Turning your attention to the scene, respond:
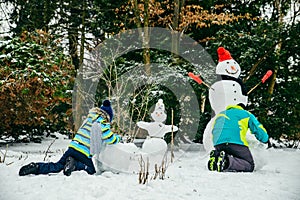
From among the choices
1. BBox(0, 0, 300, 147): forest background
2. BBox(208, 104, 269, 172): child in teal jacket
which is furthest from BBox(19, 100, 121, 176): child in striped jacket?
BBox(0, 0, 300, 147): forest background

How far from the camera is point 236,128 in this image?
5.59m

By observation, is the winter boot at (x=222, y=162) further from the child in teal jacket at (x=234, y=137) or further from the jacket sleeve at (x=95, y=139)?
the jacket sleeve at (x=95, y=139)

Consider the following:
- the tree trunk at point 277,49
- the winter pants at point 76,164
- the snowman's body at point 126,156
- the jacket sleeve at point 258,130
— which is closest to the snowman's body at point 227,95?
the jacket sleeve at point 258,130

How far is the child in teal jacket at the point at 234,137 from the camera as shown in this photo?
17.3ft

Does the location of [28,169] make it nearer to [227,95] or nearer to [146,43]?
[227,95]

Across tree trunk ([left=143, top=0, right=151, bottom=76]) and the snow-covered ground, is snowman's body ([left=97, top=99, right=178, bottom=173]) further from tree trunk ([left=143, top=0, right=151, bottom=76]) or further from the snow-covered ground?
tree trunk ([left=143, top=0, right=151, bottom=76])

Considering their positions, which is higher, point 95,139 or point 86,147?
point 95,139

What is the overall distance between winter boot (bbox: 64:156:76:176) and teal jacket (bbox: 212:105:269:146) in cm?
241

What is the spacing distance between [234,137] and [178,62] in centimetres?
345

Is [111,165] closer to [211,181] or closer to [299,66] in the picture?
[211,181]

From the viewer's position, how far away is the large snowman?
588 cm

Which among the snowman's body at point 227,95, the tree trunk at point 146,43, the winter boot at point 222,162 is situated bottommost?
the winter boot at point 222,162

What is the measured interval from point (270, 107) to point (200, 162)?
333cm

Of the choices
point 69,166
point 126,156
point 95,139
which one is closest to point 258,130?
point 126,156
